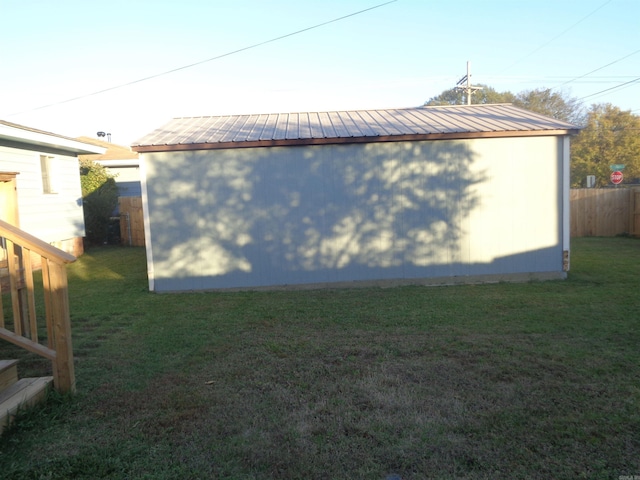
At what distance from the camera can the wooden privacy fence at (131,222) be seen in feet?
54.2

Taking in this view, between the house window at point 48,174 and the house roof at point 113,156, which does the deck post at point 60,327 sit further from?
the house roof at point 113,156

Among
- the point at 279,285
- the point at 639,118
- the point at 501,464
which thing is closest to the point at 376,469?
the point at 501,464

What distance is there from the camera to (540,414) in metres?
3.38

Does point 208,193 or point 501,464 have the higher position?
point 208,193

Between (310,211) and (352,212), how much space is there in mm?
727

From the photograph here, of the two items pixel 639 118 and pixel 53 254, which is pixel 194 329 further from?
pixel 639 118

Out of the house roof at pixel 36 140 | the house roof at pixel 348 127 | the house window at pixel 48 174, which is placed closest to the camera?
the house roof at pixel 348 127

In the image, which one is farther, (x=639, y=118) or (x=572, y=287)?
(x=639, y=118)

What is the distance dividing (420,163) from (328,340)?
4306mm

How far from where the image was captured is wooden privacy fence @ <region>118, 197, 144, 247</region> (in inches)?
650

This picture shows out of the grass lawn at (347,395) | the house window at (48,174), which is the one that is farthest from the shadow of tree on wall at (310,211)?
the house window at (48,174)

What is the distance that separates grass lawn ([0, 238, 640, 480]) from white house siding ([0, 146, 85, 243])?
5.46 meters

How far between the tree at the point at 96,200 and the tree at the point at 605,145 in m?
25.8

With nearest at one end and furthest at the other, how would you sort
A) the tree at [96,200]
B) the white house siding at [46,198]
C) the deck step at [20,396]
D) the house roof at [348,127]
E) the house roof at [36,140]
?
the deck step at [20,396]
the house roof at [348,127]
the house roof at [36,140]
the white house siding at [46,198]
the tree at [96,200]
